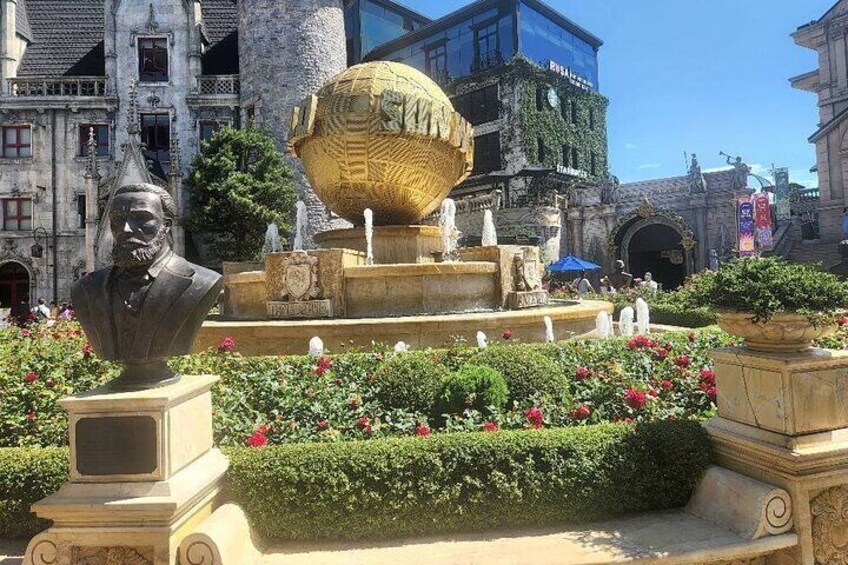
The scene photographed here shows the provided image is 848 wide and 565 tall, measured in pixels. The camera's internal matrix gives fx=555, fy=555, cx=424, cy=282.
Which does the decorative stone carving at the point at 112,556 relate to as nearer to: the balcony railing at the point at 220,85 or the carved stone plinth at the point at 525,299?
the carved stone plinth at the point at 525,299

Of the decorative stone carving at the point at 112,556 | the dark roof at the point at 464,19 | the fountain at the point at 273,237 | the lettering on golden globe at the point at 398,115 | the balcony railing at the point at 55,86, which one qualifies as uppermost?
the dark roof at the point at 464,19

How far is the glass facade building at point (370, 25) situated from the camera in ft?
145

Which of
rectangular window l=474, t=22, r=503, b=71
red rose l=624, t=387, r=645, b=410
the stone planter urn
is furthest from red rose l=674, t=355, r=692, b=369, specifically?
rectangular window l=474, t=22, r=503, b=71

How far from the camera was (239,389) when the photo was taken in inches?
257

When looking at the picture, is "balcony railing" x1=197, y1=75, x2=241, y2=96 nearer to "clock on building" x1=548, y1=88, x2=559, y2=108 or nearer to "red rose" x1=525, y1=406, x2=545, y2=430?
"clock on building" x1=548, y1=88, x2=559, y2=108

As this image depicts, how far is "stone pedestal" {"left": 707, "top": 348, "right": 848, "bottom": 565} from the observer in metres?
4.01

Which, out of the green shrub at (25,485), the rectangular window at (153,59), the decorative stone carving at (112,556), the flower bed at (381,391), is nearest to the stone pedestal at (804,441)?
the flower bed at (381,391)

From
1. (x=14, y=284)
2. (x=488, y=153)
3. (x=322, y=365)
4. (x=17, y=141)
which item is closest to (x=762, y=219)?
(x=488, y=153)

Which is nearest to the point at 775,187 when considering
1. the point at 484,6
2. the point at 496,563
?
the point at 484,6

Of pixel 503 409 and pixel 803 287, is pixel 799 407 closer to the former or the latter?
pixel 803 287

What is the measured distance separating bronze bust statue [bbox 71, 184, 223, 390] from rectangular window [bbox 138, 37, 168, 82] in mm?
36538

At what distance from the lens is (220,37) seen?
1574 inches

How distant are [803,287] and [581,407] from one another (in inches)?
97.9

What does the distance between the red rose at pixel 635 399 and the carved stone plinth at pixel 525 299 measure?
168 inches
